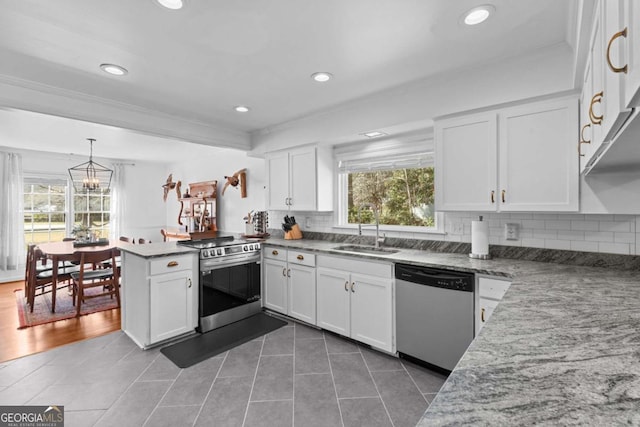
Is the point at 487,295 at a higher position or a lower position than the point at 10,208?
lower

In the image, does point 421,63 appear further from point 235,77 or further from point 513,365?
point 513,365

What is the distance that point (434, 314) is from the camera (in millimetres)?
2391

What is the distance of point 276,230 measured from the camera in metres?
4.55

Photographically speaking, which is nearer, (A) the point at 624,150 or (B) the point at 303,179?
(A) the point at 624,150

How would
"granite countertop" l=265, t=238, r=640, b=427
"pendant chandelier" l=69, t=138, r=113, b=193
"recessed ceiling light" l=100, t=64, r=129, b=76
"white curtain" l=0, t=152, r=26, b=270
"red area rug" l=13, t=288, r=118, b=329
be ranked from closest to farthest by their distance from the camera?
"granite countertop" l=265, t=238, r=640, b=427 < "recessed ceiling light" l=100, t=64, r=129, b=76 < "red area rug" l=13, t=288, r=118, b=329 < "white curtain" l=0, t=152, r=26, b=270 < "pendant chandelier" l=69, t=138, r=113, b=193

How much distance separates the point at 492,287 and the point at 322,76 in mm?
2053

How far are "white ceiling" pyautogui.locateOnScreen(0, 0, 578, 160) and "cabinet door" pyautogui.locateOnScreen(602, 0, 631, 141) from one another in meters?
0.85

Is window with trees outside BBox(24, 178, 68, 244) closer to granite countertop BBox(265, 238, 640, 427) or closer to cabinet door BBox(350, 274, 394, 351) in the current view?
cabinet door BBox(350, 274, 394, 351)

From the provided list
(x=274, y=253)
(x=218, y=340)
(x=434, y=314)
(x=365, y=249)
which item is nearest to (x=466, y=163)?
(x=434, y=314)

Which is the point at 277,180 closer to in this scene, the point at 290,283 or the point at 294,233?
the point at 294,233

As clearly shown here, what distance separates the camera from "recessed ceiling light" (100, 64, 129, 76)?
92.1 inches

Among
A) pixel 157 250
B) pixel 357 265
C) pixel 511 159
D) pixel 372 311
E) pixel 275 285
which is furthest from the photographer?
pixel 275 285

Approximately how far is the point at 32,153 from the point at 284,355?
20.8 ft

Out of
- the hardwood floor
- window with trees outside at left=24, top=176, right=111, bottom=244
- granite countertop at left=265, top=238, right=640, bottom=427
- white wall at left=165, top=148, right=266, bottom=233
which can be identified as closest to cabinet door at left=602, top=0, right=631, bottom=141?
granite countertop at left=265, top=238, right=640, bottom=427
